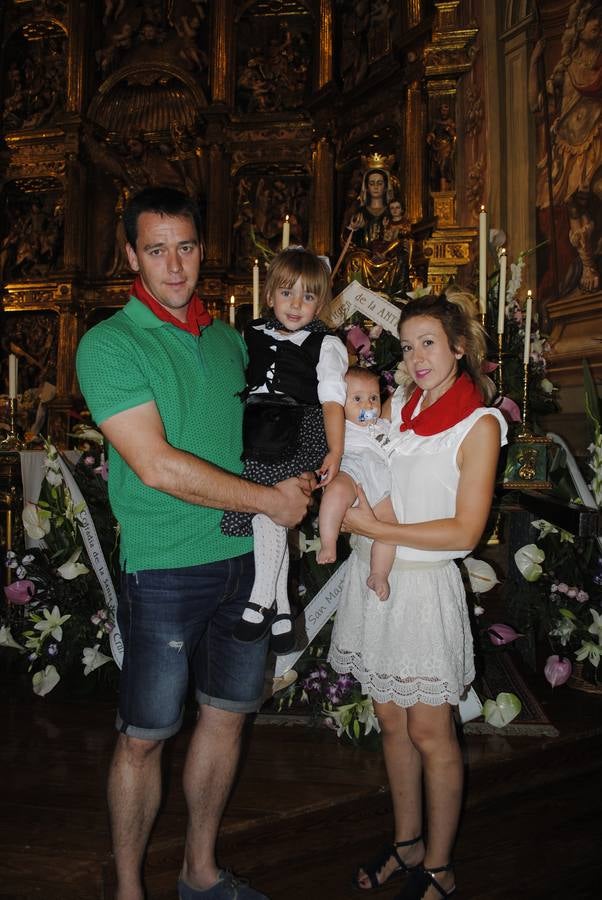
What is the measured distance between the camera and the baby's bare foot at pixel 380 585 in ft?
7.23

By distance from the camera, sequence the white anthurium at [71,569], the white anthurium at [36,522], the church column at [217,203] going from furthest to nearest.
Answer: the church column at [217,203] → the white anthurium at [36,522] → the white anthurium at [71,569]

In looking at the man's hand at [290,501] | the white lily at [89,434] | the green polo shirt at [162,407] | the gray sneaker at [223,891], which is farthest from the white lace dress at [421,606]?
the white lily at [89,434]

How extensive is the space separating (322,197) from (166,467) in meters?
7.56

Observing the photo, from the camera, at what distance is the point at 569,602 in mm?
3750

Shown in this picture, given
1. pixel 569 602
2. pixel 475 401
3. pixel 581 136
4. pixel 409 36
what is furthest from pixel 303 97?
pixel 475 401

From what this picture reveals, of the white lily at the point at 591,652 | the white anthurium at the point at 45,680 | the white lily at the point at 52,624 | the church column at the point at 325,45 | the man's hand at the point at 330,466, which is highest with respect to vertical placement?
the church column at the point at 325,45

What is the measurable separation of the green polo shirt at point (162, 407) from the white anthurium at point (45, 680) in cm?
177

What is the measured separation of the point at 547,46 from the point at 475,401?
5854 millimetres

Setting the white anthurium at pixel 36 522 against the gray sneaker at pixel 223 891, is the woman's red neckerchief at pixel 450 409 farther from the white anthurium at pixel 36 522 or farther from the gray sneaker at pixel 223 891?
the white anthurium at pixel 36 522

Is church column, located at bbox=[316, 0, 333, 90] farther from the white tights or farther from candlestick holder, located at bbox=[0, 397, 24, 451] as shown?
the white tights

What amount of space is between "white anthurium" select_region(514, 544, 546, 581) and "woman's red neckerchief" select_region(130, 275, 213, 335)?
202cm

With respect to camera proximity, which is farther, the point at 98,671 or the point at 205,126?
the point at 205,126

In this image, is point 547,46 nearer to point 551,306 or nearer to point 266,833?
point 551,306

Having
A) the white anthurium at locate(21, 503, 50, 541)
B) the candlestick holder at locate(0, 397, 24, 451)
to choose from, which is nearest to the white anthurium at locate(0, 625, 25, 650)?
the white anthurium at locate(21, 503, 50, 541)
